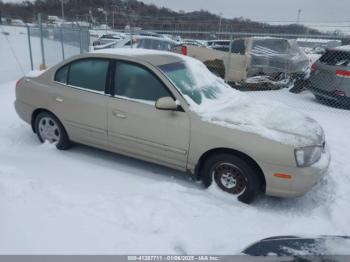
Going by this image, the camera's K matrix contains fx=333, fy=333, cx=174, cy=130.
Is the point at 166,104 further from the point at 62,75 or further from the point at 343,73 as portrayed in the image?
the point at 343,73

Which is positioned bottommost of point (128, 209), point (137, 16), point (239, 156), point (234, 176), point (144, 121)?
point (128, 209)

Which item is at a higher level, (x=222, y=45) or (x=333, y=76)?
(x=222, y=45)

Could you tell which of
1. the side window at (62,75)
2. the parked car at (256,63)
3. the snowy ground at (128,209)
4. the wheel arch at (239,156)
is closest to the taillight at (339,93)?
the parked car at (256,63)

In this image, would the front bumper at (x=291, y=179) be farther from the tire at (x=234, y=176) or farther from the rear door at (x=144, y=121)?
the rear door at (x=144, y=121)

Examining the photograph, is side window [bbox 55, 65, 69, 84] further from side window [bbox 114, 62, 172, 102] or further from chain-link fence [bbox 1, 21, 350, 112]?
chain-link fence [bbox 1, 21, 350, 112]

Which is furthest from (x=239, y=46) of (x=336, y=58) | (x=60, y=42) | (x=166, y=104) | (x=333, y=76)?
(x=166, y=104)

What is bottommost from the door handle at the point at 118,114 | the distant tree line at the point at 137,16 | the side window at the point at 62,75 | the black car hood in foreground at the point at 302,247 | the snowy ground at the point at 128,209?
the snowy ground at the point at 128,209

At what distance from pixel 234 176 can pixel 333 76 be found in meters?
5.97

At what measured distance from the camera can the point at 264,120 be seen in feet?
13.1

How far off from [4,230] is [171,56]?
9.93 ft

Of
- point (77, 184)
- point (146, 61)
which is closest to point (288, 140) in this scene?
point (146, 61)

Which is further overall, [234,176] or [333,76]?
[333,76]

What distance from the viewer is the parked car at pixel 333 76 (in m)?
8.30

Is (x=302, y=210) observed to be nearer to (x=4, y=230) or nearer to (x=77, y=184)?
(x=77, y=184)
